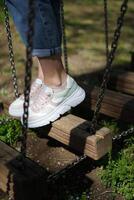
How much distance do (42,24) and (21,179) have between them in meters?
0.82

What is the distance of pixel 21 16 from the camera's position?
94.4 inches

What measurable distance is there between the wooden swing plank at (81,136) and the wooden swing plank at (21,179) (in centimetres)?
33

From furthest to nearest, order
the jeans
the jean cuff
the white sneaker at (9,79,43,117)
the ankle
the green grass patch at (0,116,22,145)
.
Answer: the green grass patch at (0,116,22,145)
the white sneaker at (9,79,43,117)
the ankle
the jean cuff
the jeans

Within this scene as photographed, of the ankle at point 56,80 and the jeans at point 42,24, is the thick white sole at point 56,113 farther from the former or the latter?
the jeans at point 42,24

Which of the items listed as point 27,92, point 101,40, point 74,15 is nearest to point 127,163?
point 27,92

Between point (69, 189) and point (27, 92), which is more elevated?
point (27, 92)

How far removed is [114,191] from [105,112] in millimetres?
690

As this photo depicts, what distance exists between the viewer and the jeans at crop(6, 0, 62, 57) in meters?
2.33

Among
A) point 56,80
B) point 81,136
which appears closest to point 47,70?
point 56,80

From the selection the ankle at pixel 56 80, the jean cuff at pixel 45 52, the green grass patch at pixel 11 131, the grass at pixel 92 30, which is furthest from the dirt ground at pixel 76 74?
the jean cuff at pixel 45 52

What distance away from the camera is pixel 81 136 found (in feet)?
8.20

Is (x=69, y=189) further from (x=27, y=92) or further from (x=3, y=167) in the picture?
(x=27, y=92)

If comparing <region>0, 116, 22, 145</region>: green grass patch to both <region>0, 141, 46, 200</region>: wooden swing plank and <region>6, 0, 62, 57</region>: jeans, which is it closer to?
<region>0, 141, 46, 200</region>: wooden swing plank

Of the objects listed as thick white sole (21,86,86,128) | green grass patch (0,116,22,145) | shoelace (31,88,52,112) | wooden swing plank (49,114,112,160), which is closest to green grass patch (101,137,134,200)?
wooden swing plank (49,114,112,160)
